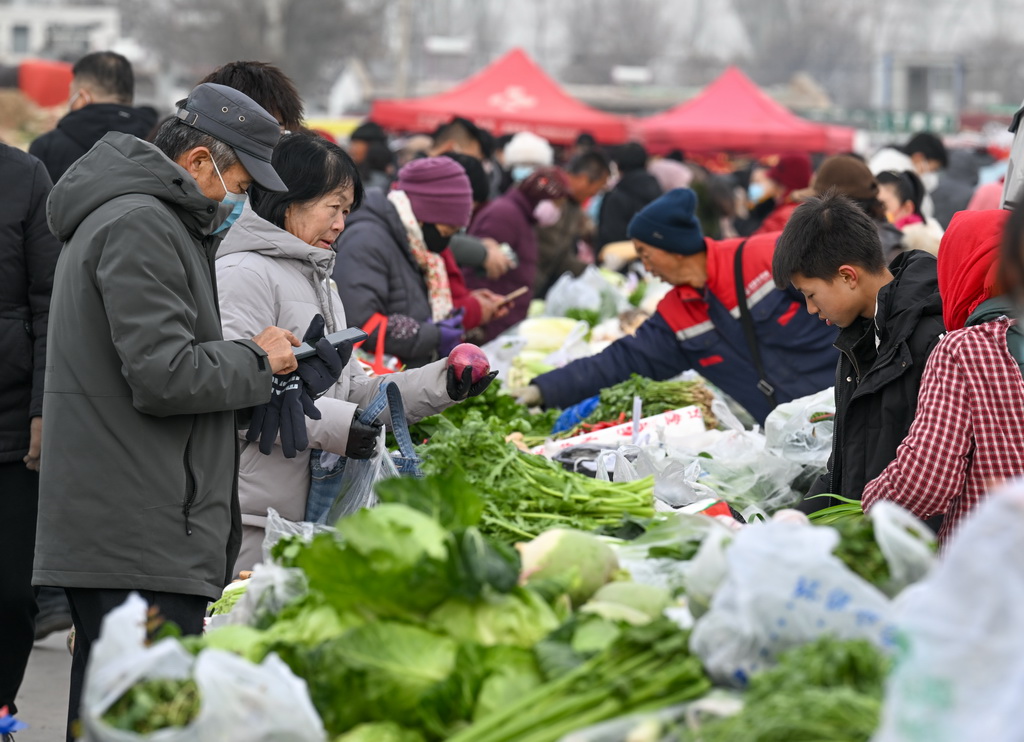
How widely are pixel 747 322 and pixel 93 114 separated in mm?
3395

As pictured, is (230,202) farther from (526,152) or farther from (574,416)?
(526,152)

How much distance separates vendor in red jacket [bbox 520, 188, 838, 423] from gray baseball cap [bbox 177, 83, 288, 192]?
2345 mm

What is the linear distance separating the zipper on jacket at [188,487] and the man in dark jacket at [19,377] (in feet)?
4.44

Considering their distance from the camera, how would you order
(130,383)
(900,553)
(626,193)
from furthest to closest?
(626,193) < (130,383) < (900,553)

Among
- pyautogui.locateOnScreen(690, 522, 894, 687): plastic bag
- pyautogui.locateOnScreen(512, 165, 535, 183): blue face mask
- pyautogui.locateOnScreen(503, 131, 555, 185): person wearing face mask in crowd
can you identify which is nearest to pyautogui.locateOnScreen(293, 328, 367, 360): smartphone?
pyautogui.locateOnScreen(690, 522, 894, 687): plastic bag

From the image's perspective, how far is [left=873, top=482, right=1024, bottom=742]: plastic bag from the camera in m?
1.59

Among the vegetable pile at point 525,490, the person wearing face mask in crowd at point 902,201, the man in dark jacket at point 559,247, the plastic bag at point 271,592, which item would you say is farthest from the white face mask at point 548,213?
the plastic bag at point 271,592

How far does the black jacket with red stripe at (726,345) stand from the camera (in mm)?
5223

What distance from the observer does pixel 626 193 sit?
11.3 m

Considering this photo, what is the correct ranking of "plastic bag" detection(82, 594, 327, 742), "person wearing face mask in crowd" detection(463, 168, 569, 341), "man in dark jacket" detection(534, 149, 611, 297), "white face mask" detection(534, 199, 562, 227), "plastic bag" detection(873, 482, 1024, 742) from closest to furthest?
"plastic bag" detection(873, 482, 1024, 742) < "plastic bag" detection(82, 594, 327, 742) < "person wearing face mask in crowd" detection(463, 168, 569, 341) < "white face mask" detection(534, 199, 562, 227) < "man in dark jacket" detection(534, 149, 611, 297)

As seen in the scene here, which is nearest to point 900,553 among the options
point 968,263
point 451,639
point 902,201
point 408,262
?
point 451,639

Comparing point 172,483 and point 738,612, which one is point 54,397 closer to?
point 172,483

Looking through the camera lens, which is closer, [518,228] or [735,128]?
[518,228]

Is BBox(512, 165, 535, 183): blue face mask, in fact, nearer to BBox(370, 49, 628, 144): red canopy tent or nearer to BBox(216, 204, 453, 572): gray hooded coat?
BBox(370, 49, 628, 144): red canopy tent
